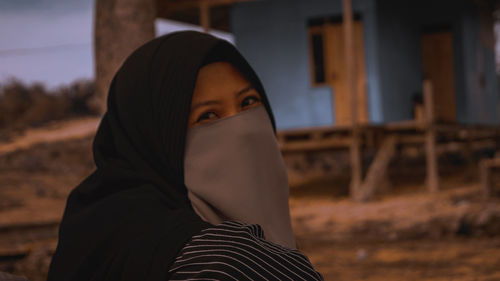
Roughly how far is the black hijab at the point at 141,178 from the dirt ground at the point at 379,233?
3595 millimetres

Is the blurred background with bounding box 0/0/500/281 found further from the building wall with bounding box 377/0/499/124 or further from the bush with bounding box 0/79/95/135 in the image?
the bush with bounding box 0/79/95/135

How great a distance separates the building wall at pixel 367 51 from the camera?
12.6 metres

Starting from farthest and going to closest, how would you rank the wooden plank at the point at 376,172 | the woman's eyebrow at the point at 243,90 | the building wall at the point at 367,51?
1. the building wall at the point at 367,51
2. the wooden plank at the point at 376,172
3. the woman's eyebrow at the point at 243,90

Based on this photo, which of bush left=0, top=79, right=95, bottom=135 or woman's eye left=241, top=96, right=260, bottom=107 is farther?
bush left=0, top=79, right=95, bottom=135

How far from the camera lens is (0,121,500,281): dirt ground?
589cm

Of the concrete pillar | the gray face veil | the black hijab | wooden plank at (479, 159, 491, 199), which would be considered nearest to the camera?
the black hijab

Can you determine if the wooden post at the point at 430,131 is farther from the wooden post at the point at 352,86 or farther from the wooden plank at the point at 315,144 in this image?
the wooden plank at the point at 315,144

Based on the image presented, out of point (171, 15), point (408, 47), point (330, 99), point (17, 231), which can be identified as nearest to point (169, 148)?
point (17, 231)

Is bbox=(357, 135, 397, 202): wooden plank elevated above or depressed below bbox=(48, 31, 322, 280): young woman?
below

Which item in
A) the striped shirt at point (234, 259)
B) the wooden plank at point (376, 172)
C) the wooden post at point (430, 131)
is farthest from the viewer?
the wooden post at point (430, 131)

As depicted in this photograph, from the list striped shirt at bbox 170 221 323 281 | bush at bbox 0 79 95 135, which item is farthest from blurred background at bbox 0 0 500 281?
bush at bbox 0 79 95 135

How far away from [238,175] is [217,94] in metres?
0.26

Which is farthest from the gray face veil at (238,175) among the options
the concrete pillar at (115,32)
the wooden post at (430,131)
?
the wooden post at (430,131)

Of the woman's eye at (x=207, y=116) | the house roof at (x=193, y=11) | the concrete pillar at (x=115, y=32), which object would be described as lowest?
the woman's eye at (x=207, y=116)
